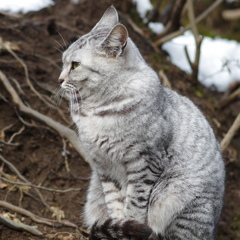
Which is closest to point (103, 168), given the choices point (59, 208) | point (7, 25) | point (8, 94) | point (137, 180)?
point (137, 180)

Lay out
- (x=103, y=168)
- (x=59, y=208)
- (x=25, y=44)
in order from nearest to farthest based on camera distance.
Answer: (x=103, y=168) < (x=59, y=208) < (x=25, y=44)

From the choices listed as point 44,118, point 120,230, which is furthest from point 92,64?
point 44,118

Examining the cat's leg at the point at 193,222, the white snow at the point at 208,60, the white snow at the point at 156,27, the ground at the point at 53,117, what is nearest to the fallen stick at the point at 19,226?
the ground at the point at 53,117

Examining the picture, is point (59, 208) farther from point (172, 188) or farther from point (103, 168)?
point (172, 188)

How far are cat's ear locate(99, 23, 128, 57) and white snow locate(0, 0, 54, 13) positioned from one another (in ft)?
10.8

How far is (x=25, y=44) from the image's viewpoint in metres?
5.41

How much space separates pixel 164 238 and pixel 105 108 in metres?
1.17

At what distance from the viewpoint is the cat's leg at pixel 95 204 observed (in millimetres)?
3752

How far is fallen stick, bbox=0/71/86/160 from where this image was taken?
4555 mm

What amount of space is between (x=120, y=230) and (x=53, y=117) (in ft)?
6.83

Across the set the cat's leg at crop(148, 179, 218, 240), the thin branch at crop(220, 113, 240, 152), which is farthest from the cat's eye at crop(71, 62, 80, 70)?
the thin branch at crop(220, 113, 240, 152)

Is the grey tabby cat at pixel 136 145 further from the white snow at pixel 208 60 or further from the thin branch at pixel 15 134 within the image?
the white snow at pixel 208 60

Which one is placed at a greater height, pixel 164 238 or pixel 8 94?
pixel 8 94

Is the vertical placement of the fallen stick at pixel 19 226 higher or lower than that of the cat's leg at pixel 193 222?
higher
